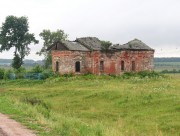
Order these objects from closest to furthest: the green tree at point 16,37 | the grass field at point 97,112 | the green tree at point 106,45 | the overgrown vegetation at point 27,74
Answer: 1. the grass field at point 97,112
2. the overgrown vegetation at point 27,74
3. the green tree at point 106,45
4. the green tree at point 16,37

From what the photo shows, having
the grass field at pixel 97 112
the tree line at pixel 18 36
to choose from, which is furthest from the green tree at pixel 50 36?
the grass field at pixel 97 112

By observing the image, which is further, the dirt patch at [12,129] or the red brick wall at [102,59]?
the red brick wall at [102,59]

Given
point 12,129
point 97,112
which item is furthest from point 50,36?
point 12,129

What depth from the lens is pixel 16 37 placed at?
196 feet

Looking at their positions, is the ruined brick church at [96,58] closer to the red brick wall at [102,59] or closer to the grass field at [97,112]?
the red brick wall at [102,59]

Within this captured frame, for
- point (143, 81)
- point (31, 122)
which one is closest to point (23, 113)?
point (31, 122)

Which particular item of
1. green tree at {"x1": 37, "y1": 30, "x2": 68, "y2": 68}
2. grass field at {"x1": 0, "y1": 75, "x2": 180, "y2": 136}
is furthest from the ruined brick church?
green tree at {"x1": 37, "y1": 30, "x2": 68, "y2": 68}

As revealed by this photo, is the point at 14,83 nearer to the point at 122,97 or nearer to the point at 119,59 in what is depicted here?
Answer: the point at 119,59

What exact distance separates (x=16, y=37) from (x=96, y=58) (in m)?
18.8

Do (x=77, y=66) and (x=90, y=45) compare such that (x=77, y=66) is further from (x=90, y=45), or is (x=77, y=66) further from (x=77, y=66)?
(x=90, y=45)

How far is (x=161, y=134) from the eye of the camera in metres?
15.2

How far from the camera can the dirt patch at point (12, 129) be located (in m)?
11.9

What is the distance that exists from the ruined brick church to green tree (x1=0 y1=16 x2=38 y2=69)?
14.8 metres

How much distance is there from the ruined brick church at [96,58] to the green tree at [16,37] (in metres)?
14.8
